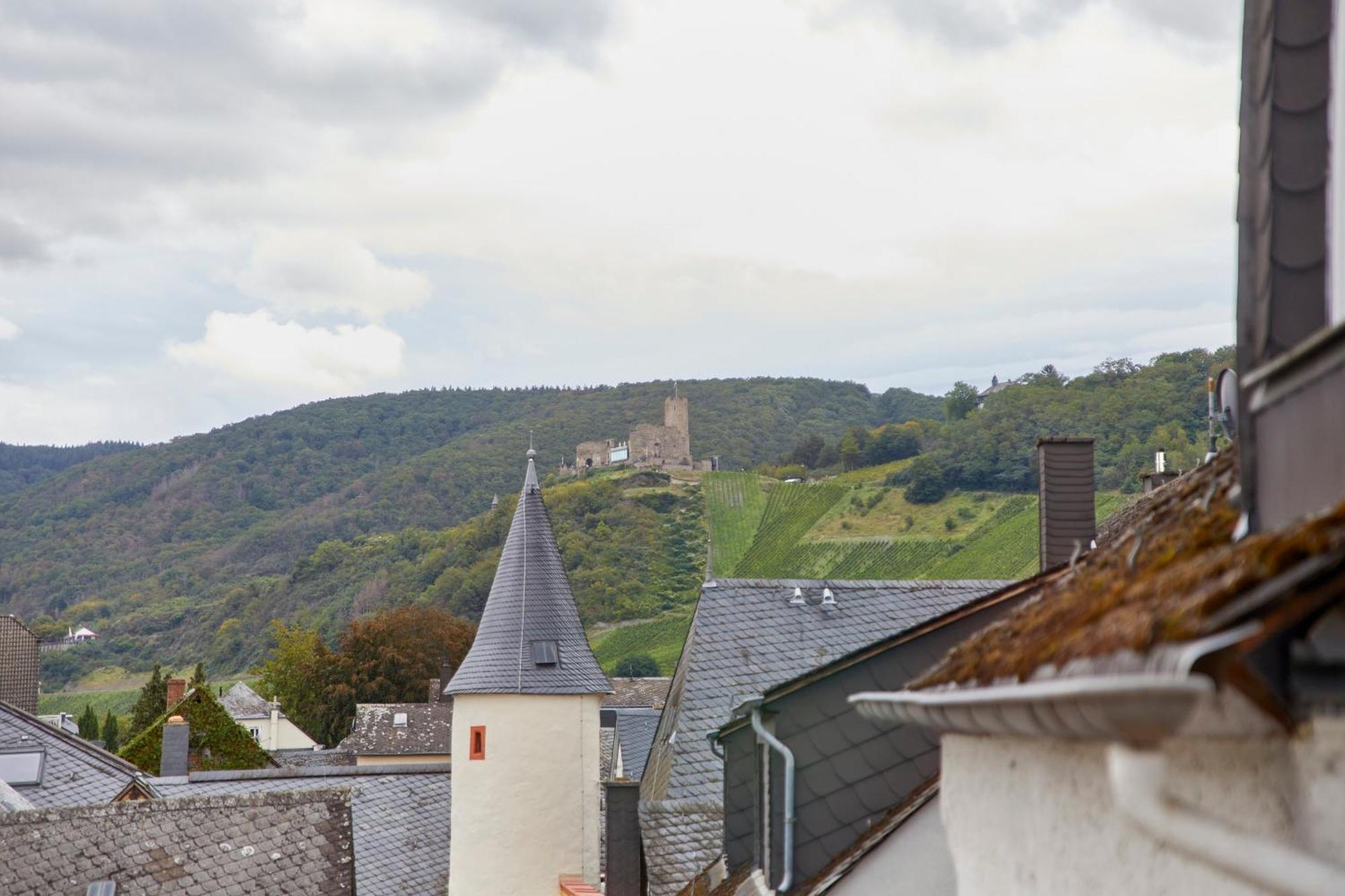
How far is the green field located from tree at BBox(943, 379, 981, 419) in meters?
38.3

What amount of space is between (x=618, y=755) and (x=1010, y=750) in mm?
27435

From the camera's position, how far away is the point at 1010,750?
3.89 m

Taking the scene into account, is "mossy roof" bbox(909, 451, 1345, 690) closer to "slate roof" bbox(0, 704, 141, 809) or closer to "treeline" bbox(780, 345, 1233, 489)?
"slate roof" bbox(0, 704, 141, 809)

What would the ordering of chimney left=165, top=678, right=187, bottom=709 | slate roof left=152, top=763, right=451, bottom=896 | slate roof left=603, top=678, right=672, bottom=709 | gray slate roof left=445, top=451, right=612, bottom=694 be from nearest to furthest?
1. gray slate roof left=445, top=451, right=612, bottom=694
2. slate roof left=152, top=763, right=451, bottom=896
3. chimney left=165, top=678, right=187, bottom=709
4. slate roof left=603, top=678, right=672, bottom=709

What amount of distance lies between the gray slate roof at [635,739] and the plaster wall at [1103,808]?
2206 centimetres

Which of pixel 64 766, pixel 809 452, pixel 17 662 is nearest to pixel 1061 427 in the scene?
pixel 17 662

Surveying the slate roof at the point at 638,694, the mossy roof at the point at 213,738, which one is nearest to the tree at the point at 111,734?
the slate roof at the point at 638,694

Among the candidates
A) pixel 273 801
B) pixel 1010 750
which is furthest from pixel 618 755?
pixel 1010 750

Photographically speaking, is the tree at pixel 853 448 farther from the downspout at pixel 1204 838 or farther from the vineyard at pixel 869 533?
the downspout at pixel 1204 838

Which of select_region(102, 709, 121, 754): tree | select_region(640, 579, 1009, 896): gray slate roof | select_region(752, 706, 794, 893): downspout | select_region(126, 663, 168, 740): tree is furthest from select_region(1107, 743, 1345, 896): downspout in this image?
select_region(102, 709, 121, 754): tree

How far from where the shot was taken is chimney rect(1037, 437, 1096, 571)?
456 inches

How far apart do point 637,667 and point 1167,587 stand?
3169 inches

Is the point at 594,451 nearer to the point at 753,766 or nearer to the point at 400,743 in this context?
the point at 400,743

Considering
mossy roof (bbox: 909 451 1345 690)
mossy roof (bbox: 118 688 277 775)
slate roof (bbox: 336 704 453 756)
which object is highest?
mossy roof (bbox: 909 451 1345 690)
